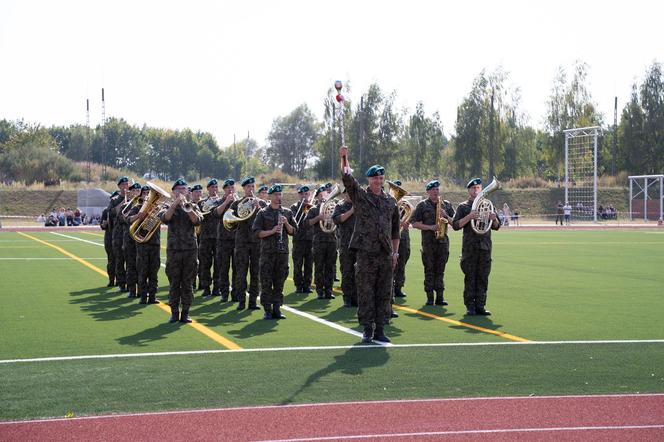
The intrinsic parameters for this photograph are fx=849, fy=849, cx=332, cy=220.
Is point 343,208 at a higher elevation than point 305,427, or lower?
higher

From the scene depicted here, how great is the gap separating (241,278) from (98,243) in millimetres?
23355

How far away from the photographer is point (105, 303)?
15055 millimetres

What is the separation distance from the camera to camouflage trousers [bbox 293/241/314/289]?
16.9 metres

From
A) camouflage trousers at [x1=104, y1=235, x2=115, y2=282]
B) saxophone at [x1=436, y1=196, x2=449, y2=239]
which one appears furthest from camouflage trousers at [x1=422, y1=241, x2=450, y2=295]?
camouflage trousers at [x1=104, y1=235, x2=115, y2=282]

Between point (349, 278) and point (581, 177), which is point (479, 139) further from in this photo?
point (349, 278)

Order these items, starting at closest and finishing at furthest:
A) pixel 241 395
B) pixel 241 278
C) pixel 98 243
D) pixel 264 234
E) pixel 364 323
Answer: pixel 241 395, pixel 364 323, pixel 264 234, pixel 241 278, pixel 98 243

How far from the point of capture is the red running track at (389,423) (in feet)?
21.1

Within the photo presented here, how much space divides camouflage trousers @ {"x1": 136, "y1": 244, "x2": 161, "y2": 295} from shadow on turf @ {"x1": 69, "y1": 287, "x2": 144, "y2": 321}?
37 cm

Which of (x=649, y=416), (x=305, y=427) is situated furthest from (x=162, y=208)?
(x=649, y=416)

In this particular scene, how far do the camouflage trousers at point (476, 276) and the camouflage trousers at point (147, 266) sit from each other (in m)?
5.55

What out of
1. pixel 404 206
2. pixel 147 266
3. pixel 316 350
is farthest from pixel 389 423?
pixel 147 266

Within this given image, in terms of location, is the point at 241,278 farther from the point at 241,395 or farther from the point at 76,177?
the point at 76,177

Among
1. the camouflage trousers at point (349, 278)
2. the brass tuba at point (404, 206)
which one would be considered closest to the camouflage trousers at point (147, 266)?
the camouflage trousers at point (349, 278)

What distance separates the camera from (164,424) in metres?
6.77
